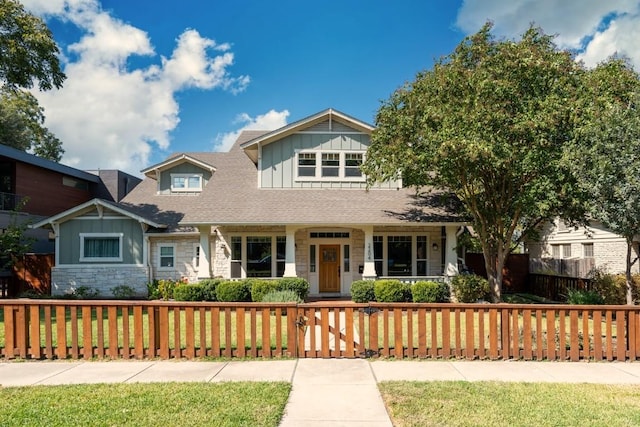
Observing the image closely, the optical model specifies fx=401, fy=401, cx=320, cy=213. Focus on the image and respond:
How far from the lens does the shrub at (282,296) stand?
1211cm

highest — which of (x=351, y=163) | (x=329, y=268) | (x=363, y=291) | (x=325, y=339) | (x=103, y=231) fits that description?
(x=351, y=163)

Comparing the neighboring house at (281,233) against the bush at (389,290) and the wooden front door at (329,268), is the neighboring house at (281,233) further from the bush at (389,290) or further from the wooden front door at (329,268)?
the bush at (389,290)

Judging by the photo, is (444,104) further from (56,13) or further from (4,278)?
(4,278)

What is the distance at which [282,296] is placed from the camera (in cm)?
1227

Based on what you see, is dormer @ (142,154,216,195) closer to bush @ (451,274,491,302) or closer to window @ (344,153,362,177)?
window @ (344,153,362,177)

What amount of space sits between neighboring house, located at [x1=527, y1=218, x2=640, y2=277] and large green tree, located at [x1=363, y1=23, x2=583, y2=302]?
202 inches

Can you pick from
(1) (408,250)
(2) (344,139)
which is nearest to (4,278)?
(2) (344,139)

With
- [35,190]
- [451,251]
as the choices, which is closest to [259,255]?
[451,251]

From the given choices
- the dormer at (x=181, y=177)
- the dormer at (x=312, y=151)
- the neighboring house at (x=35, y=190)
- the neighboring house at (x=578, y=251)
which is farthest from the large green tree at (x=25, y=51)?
the neighboring house at (x=578, y=251)

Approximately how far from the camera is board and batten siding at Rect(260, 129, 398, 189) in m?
16.1

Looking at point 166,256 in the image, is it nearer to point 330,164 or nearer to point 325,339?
point 330,164

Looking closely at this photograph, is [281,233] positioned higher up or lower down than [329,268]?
higher up

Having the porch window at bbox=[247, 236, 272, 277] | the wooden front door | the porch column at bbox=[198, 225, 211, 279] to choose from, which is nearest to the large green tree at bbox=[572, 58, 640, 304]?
the wooden front door

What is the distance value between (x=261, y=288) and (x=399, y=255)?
227 inches
